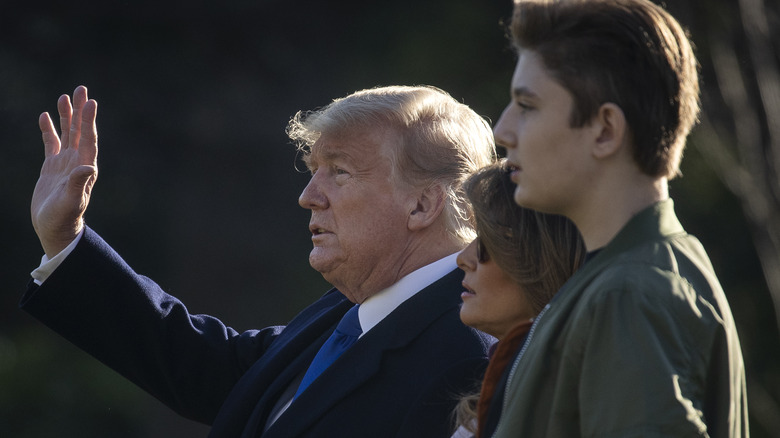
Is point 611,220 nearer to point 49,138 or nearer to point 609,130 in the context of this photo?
point 609,130

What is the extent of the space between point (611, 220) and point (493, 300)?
1.89 ft

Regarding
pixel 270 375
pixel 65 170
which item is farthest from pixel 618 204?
pixel 65 170

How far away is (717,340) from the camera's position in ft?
4.69

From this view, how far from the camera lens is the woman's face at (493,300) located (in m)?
2.05

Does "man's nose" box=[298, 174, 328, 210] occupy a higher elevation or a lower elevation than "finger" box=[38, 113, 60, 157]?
lower

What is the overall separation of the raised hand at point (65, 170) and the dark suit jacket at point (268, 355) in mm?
103

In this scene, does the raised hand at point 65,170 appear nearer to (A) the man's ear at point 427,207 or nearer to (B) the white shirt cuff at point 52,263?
(B) the white shirt cuff at point 52,263

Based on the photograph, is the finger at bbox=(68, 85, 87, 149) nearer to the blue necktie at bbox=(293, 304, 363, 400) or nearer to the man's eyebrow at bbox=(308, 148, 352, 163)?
the man's eyebrow at bbox=(308, 148, 352, 163)

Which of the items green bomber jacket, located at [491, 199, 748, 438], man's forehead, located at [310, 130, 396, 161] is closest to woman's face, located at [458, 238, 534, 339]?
green bomber jacket, located at [491, 199, 748, 438]

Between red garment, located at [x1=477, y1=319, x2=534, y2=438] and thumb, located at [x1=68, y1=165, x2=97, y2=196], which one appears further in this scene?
thumb, located at [x1=68, y1=165, x2=97, y2=196]

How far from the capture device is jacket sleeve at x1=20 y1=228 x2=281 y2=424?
302 centimetres

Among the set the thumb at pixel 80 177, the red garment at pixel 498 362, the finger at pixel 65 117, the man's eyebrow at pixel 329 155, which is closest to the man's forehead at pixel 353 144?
the man's eyebrow at pixel 329 155

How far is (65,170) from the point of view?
2.93 metres

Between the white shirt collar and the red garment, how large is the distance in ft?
2.70
